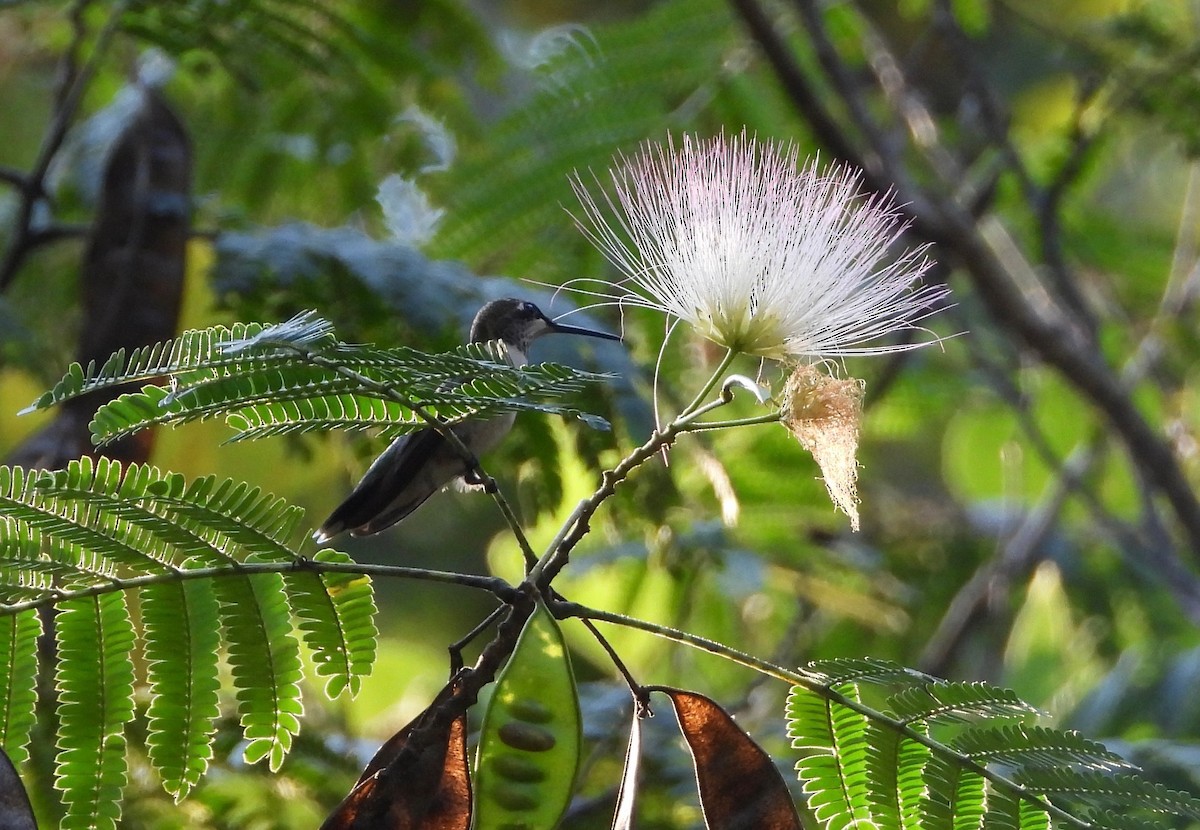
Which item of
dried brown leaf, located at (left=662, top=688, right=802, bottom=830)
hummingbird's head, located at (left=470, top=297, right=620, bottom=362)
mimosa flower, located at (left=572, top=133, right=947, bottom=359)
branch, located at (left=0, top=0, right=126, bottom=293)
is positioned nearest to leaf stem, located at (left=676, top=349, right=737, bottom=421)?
mimosa flower, located at (left=572, top=133, right=947, bottom=359)

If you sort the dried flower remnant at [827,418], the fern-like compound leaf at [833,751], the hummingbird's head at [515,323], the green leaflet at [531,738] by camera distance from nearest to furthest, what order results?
1. the green leaflet at [531,738]
2. the dried flower remnant at [827,418]
3. the fern-like compound leaf at [833,751]
4. the hummingbird's head at [515,323]

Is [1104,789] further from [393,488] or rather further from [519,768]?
[393,488]

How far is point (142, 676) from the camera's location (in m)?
3.15

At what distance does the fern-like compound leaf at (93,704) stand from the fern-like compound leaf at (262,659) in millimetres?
139

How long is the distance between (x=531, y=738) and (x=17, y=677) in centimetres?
67

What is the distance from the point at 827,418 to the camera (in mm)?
1772

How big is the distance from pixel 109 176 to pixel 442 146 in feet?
4.87

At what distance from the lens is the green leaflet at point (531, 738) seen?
A: 166 centimetres

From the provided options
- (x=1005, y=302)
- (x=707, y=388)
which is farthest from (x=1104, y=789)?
(x=1005, y=302)

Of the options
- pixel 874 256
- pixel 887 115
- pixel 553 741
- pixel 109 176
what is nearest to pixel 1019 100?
pixel 887 115

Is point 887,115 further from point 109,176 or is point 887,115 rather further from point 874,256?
point 874,256

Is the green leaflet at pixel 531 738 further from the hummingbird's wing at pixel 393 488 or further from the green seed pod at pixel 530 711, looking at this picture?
the hummingbird's wing at pixel 393 488

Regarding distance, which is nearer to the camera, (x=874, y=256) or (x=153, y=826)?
(x=874, y=256)

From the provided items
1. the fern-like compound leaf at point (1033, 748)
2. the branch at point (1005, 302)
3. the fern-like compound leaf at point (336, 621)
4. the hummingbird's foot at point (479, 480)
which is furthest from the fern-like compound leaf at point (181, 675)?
the branch at point (1005, 302)
